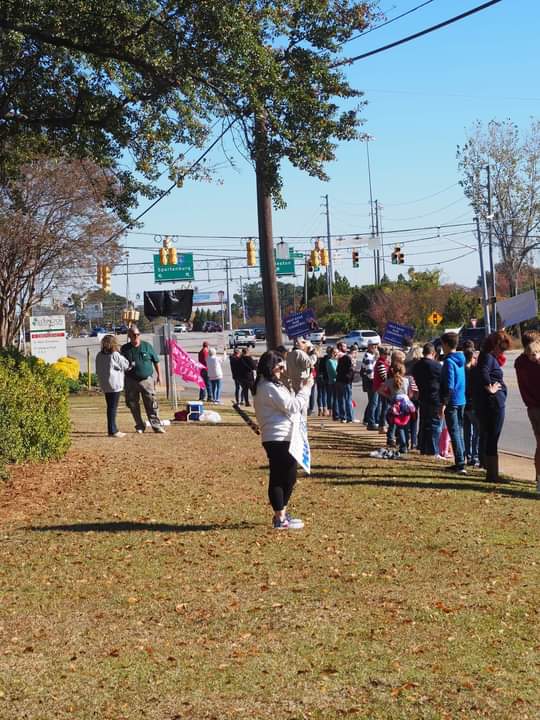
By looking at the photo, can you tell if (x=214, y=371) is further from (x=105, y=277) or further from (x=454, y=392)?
(x=454, y=392)

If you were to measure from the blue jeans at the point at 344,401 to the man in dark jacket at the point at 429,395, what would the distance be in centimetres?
807

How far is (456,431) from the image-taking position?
14.0m

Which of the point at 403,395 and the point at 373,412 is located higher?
the point at 403,395

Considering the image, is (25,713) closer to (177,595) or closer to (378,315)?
(177,595)

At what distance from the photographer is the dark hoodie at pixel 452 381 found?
13984 mm

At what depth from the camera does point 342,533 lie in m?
9.51

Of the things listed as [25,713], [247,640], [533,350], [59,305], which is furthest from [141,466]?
[59,305]

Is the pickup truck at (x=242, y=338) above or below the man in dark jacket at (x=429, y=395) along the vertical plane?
above

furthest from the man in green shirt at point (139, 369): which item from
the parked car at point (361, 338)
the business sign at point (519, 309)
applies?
the parked car at point (361, 338)

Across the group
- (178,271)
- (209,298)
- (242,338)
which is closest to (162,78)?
(178,271)

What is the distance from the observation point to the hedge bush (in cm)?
1229

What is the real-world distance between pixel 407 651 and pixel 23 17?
34.5 ft

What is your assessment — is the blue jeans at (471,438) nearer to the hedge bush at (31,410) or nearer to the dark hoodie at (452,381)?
the dark hoodie at (452,381)

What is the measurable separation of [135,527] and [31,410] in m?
3.57
